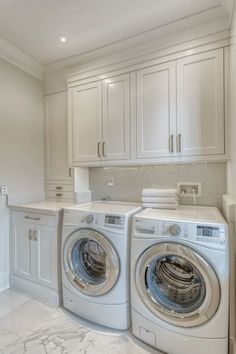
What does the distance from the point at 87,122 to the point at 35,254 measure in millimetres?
1506

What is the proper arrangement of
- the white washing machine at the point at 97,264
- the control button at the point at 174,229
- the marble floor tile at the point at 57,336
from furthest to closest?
the white washing machine at the point at 97,264 → the marble floor tile at the point at 57,336 → the control button at the point at 174,229

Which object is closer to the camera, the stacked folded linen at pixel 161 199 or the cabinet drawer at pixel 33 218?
the stacked folded linen at pixel 161 199

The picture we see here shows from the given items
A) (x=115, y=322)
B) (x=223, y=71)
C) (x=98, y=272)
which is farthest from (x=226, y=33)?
(x=115, y=322)

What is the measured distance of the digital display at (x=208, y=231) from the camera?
1319mm

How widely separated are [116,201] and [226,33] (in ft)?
6.11

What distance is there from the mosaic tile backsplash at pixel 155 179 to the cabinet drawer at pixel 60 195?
0.28 meters

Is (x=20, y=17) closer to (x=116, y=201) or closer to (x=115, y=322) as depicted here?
(x=116, y=201)

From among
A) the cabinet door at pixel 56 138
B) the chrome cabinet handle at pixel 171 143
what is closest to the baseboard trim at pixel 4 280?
the cabinet door at pixel 56 138

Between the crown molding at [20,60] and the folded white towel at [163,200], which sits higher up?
the crown molding at [20,60]

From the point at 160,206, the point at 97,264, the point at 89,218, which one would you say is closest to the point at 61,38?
the point at 89,218

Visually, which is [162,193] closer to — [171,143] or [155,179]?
[155,179]

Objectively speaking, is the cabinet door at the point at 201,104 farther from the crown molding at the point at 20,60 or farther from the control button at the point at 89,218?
the crown molding at the point at 20,60

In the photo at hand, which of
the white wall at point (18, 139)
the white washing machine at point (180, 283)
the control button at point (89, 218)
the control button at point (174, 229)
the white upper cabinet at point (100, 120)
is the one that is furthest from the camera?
the white wall at point (18, 139)

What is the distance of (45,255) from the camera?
2.11 meters
